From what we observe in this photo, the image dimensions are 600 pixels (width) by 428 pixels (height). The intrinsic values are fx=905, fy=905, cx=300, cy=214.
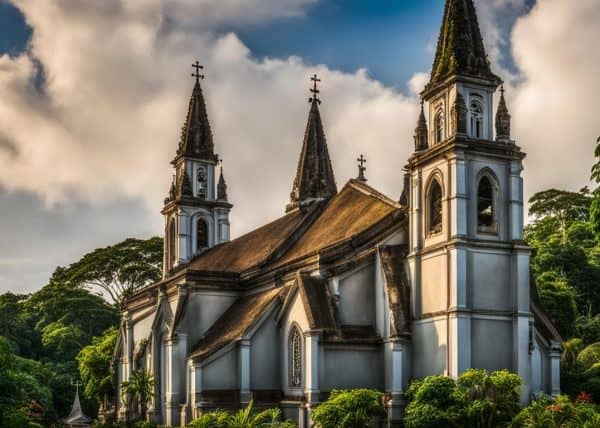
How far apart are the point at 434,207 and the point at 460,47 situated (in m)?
5.90

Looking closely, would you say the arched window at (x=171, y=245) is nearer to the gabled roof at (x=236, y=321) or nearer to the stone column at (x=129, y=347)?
the stone column at (x=129, y=347)

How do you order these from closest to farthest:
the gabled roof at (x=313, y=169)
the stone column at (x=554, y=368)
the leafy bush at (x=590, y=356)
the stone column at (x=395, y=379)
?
1. the stone column at (x=395, y=379)
2. the stone column at (x=554, y=368)
3. the leafy bush at (x=590, y=356)
4. the gabled roof at (x=313, y=169)

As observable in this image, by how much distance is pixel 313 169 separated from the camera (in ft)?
167

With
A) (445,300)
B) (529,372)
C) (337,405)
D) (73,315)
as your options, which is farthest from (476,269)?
(73,315)

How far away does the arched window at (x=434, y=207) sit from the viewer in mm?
32281

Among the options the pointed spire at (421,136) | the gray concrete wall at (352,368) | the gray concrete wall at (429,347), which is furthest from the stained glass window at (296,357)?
the pointed spire at (421,136)

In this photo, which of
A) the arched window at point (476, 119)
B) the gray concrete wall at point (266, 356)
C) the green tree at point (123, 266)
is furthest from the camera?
the green tree at point (123, 266)

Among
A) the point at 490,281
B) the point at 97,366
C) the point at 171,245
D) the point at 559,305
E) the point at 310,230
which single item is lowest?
the point at 97,366

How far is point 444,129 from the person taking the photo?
32.6 metres

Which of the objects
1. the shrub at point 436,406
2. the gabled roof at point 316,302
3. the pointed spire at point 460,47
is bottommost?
the shrub at point 436,406

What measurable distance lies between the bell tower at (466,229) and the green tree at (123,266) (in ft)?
151

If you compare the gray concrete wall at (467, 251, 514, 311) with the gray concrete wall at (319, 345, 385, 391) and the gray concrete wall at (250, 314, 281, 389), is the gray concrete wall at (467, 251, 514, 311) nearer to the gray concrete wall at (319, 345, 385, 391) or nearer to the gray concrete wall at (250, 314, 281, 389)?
the gray concrete wall at (319, 345, 385, 391)

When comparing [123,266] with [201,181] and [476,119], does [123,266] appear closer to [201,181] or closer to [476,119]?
[201,181]

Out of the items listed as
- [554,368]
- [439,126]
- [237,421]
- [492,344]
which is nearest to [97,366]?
[237,421]
